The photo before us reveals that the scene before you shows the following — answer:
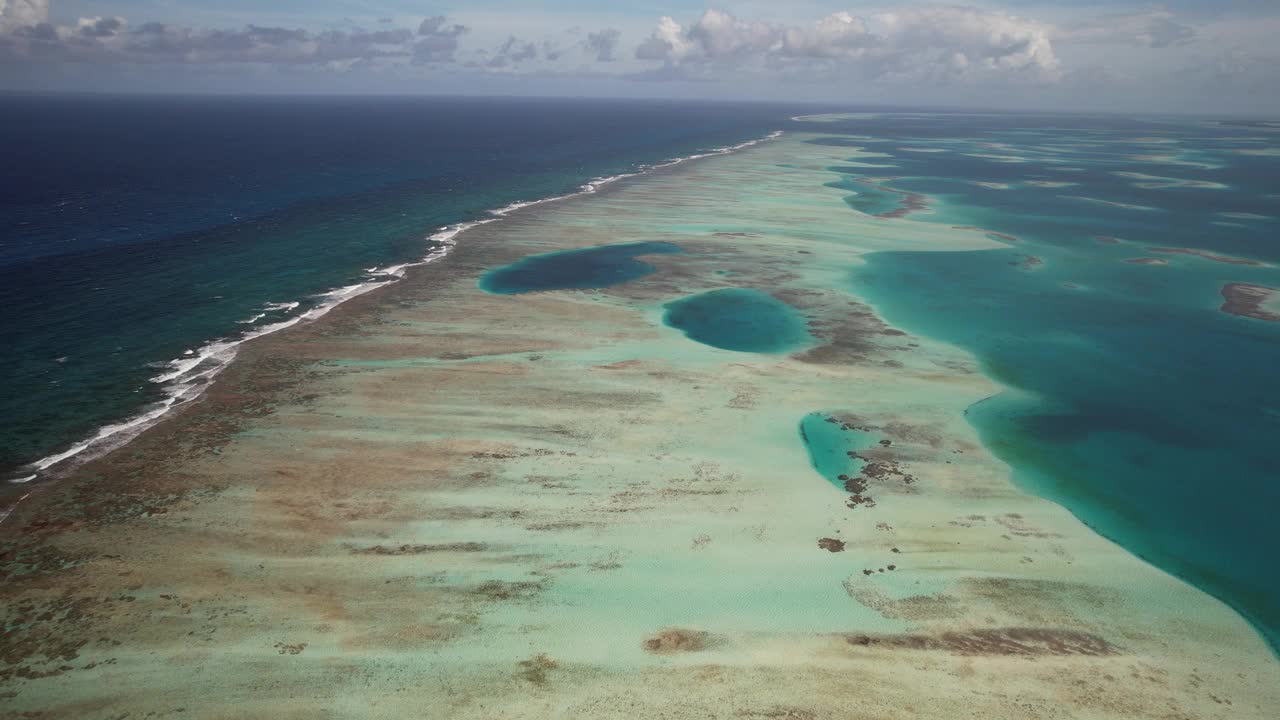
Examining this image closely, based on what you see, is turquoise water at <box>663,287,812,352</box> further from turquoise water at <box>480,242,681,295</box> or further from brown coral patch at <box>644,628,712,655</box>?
brown coral patch at <box>644,628,712,655</box>

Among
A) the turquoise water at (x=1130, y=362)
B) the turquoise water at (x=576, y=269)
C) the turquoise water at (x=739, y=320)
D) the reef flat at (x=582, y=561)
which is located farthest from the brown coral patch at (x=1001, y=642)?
the turquoise water at (x=576, y=269)

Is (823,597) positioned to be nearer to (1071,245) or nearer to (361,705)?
(361,705)

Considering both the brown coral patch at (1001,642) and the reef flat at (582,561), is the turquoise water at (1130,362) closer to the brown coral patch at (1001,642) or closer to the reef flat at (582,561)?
the reef flat at (582,561)

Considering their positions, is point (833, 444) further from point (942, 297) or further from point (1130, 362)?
point (942, 297)

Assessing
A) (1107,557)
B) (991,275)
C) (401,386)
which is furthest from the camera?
(991,275)

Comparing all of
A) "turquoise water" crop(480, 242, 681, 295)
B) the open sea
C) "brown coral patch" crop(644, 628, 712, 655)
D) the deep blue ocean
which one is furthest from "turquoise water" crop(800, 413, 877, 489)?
the deep blue ocean

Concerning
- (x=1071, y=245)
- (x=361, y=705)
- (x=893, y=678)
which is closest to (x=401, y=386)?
(x=361, y=705)
